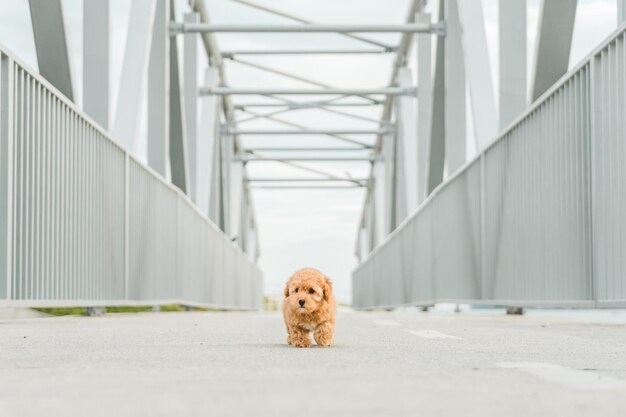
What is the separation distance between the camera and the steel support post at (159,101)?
17406 millimetres

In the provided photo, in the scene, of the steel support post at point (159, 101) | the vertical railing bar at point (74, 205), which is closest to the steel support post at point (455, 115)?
the steel support post at point (159, 101)

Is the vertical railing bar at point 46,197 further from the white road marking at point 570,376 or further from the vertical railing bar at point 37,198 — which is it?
the white road marking at point 570,376

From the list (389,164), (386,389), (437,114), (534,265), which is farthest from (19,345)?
(389,164)

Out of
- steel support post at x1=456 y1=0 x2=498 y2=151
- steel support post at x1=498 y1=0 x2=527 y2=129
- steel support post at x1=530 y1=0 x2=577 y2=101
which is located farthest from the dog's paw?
steel support post at x1=456 y1=0 x2=498 y2=151

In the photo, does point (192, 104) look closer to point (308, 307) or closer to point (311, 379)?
point (308, 307)

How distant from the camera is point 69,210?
28.8 feet

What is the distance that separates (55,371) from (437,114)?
1581 cm

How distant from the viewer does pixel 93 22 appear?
12.4 metres

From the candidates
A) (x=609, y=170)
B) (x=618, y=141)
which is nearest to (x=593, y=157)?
(x=609, y=170)

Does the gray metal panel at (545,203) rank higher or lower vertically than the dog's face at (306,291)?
higher

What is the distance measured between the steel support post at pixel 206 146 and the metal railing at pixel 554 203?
1197cm

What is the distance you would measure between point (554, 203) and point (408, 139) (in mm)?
19776

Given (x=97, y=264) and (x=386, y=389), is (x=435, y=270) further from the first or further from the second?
(x=386, y=389)

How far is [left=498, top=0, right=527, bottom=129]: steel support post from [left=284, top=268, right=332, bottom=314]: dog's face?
7754 millimetres
